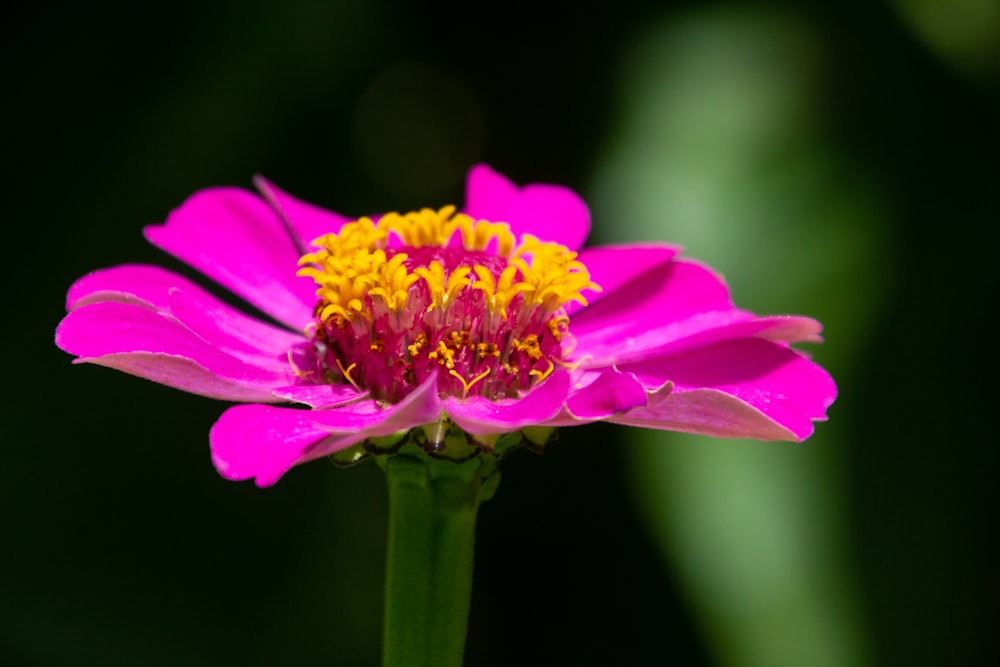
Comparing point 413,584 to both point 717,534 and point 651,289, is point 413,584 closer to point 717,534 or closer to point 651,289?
point 651,289

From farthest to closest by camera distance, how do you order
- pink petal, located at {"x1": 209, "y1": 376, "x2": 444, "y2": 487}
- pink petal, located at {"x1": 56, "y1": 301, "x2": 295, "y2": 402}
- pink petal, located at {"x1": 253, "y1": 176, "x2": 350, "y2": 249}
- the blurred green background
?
1. the blurred green background
2. pink petal, located at {"x1": 253, "y1": 176, "x2": 350, "y2": 249}
3. pink petal, located at {"x1": 56, "y1": 301, "x2": 295, "y2": 402}
4. pink petal, located at {"x1": 209, "y1": 376, "x2": 444, "y2": 487}

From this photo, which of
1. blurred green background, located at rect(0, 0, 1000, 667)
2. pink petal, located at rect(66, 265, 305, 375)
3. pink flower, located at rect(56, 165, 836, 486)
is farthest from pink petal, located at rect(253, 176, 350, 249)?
blurred green background, located at rect(0, 0, 1000, 667)

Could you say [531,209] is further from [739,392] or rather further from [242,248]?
[739,392]

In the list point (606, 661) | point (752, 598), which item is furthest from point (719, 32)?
point (606, 661)

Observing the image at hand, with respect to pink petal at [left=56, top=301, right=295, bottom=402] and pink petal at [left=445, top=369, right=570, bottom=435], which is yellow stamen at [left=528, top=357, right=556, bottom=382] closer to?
pink petal at [left=445, top=369, right=570, bottom=435]

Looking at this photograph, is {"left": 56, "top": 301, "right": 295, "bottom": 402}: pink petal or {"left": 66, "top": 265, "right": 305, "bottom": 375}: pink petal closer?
{"left": 56, "top": 301, "right": 295, "bottom": 402}: pink petal

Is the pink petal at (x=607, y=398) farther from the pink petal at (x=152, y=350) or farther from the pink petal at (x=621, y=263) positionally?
the pink petal at (x=621, y=263)
